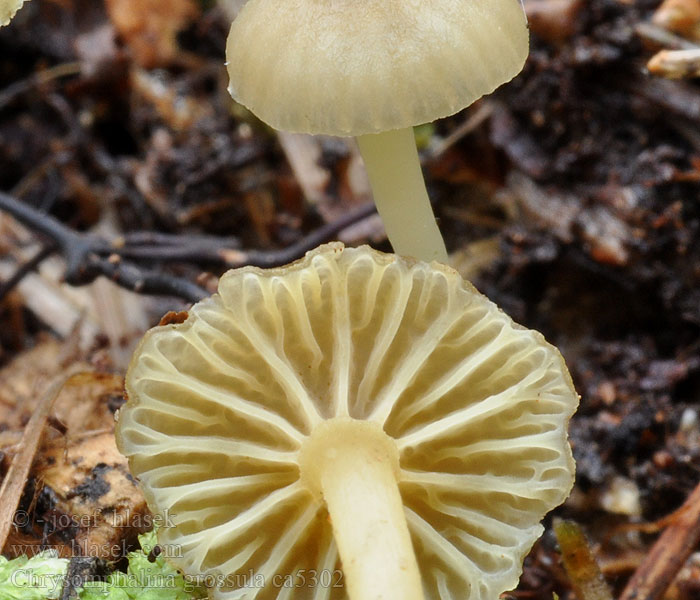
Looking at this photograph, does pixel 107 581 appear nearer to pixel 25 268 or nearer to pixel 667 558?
pixel 667 558

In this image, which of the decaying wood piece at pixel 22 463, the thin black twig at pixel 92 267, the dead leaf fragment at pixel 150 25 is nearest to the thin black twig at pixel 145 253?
the thin black twig at pixel 92 267

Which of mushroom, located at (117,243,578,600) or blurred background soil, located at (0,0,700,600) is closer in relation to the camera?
mushroom, located at (117,243,578,600)

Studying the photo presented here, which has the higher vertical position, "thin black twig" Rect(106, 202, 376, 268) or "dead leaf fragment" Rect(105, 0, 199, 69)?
"dead leaf fragment" Rect(105, 0, 199, 69)

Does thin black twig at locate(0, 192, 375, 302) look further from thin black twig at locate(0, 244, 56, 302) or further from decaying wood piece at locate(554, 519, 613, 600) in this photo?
decaying wood piece at locate(554, 519, 613, 600)

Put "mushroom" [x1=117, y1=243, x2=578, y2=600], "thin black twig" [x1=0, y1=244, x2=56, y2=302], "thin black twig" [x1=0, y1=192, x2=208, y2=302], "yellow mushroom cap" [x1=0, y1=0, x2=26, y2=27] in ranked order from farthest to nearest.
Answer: "thin black twig" [x1=0, y1=244, x2=56, y2=302], "thin black twig" [x1=0, y1=192, x2=208, y2=302], "yellow mushroom cap" [x1=0, y1=0, x2=26, y2=27], "mushroom" [x1=117, y1=243, x2=578, y2=600]

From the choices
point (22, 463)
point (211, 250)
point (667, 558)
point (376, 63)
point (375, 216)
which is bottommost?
point (667, 558)

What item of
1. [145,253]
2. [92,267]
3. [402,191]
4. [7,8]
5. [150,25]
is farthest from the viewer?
[150,25]

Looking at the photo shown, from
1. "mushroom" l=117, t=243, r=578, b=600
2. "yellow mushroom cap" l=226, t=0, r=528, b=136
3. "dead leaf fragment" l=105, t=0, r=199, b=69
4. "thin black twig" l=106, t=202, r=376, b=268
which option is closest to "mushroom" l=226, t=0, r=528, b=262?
"yellow mushroom cap" l=226, t=0, r=528, b=136

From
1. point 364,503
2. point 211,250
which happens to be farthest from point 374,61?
point 211,250
